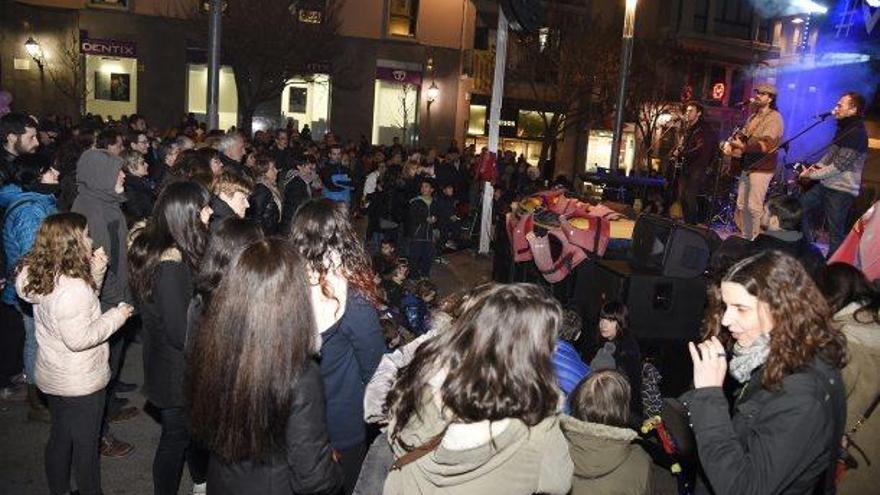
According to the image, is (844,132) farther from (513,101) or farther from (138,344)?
(513,101)

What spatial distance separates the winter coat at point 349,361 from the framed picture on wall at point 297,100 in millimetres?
25656

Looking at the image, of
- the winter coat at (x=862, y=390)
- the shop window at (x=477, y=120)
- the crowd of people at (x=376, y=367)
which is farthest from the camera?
the shop window at (x=477, y=120)

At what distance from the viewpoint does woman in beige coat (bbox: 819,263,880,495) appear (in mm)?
3443

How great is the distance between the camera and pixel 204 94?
26.3 m

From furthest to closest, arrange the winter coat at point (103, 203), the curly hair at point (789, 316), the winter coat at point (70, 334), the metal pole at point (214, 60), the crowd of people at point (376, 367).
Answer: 1. the metal pole at point (214, 60)
2. the winter coat at point (103, 203)
3. the winter coat at point (70, 334)
4. the curly hair at point (789, 316)
5. the crowd of people at point (376, 367)

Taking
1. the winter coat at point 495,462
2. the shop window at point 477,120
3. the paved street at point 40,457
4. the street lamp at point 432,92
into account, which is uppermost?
the street lamp at point 432,92

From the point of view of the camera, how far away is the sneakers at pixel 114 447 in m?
5.14

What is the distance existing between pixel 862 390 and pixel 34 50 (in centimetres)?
2546

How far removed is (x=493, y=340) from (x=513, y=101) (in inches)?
1133

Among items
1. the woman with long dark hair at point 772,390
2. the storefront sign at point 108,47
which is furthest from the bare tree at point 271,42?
the woman with long dark hair at point 772,390

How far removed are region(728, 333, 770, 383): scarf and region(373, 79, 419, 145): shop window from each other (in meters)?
26.5

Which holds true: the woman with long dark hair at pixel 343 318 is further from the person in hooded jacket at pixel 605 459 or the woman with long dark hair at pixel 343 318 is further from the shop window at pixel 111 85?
the shop window at pixel 111 85

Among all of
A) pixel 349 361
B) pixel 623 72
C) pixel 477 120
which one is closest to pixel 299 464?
pixel 349 361

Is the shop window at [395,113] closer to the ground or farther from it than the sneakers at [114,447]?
farther from it
